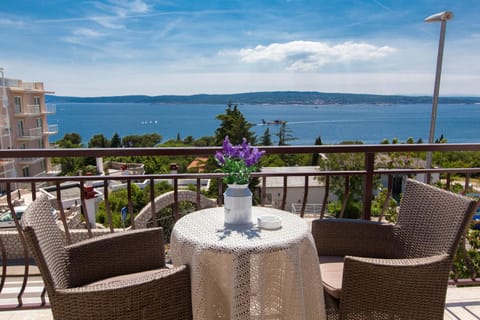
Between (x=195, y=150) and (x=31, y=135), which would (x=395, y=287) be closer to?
(x=195, y=150)

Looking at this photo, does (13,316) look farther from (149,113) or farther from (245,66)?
(149,113)

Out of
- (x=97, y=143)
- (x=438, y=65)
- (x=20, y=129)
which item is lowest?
(x=97, y=143)

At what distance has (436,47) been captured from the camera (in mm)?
7844

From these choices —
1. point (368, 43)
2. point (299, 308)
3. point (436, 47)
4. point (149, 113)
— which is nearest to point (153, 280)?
point (299, 308)

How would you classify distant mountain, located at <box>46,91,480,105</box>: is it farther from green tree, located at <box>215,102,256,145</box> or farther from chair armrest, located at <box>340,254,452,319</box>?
chair armrest, located at <box>340,254,452,319</box>

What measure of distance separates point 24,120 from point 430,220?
36920mm

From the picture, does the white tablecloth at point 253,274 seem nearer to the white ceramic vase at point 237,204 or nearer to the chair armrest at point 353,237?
the white ceramic vase at point 237,204

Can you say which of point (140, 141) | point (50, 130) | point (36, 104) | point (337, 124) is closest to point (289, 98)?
point (140, 141)

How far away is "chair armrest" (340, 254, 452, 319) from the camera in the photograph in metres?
1.67

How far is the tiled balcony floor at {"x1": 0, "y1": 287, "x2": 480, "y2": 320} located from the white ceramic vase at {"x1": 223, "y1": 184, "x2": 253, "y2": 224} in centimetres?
164

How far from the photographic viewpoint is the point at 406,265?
5.49 feet

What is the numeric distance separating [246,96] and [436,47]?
34.0m

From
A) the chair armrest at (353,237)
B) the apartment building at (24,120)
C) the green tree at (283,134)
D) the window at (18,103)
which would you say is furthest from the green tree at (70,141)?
the chair armrest at (353,237)

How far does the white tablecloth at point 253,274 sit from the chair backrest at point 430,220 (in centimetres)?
73
